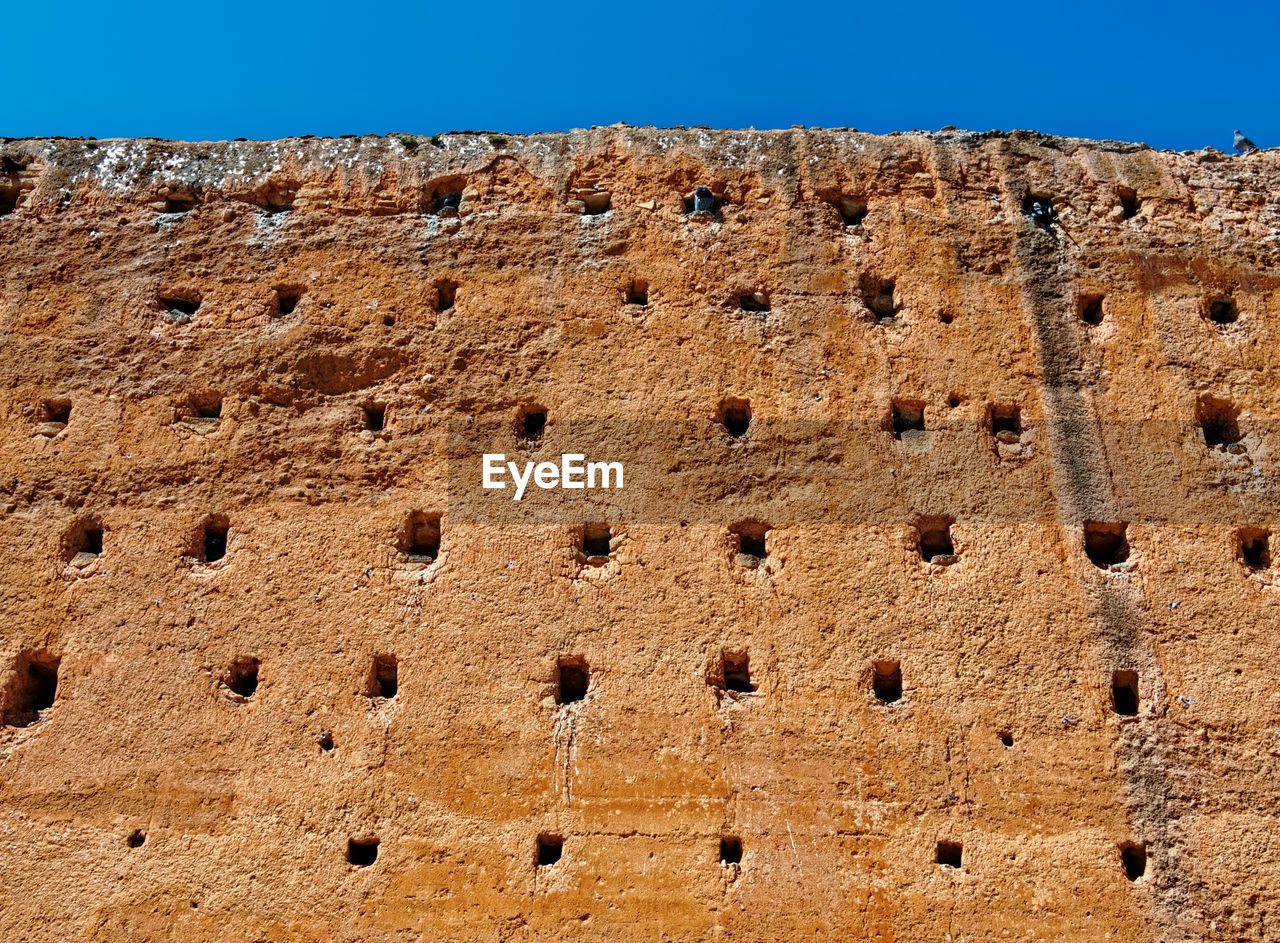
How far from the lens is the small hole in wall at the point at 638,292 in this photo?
7.75m

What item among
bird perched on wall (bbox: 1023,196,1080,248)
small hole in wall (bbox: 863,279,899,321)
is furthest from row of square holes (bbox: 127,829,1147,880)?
bird perched on wall (bbox: 1023,196,1080,248)

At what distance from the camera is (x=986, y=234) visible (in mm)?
7922

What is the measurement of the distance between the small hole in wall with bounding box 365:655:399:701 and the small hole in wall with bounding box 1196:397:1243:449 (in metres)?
5.27

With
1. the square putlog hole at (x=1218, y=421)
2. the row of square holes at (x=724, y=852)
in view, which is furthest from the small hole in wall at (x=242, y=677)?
the square putlog hole at (x=1218, y=421)

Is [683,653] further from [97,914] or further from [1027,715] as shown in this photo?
[97,914]

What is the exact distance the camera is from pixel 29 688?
22.2ft

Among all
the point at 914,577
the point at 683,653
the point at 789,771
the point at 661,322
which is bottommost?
the point at 789,771

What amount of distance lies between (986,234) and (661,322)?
238 centimetres

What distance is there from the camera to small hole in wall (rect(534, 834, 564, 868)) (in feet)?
20.1

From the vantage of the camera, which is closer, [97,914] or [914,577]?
[97,914]

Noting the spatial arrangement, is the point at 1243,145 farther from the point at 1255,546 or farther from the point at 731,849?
the point at 731,849

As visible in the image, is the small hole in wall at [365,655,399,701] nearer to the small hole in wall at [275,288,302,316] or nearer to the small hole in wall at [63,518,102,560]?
the small hole in wall at [63,518,102,560]

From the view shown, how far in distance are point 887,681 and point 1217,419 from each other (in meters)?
2.90

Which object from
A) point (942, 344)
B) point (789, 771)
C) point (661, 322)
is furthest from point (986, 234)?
point (789, 771)
